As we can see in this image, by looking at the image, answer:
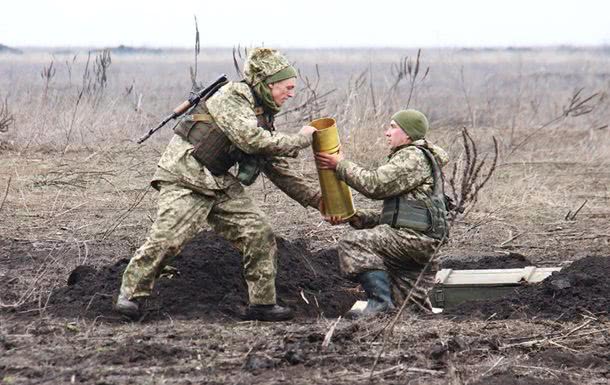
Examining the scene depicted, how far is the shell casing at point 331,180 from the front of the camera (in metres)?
7.04

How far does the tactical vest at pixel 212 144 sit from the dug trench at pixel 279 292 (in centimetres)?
87

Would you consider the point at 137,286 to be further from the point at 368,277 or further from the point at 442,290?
the point at 442,290

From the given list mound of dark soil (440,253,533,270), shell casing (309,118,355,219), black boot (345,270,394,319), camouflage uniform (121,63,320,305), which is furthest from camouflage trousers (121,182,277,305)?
mound of dark soil (440,253,533,270)

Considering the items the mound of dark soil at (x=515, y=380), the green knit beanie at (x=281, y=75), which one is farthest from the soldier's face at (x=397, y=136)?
the mound of dark soil at (x=515, y=380)

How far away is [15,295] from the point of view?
7.33m

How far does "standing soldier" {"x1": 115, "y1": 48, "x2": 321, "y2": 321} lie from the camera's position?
6656 millimetres

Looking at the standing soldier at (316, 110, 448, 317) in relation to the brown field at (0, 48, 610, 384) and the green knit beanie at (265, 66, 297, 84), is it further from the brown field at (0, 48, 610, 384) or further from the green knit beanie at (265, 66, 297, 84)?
the green knit beanie at (265, 66, 297, 84)

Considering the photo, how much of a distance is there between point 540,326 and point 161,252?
2342mm

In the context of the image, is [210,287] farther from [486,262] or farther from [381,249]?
[486,262]

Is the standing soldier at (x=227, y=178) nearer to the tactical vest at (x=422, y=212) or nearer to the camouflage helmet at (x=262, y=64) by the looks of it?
the camouflage helmet at (x=262, y=64)

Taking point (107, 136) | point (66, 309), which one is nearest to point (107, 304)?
point (66, 309)

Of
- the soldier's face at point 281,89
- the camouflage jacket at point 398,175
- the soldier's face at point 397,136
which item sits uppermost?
the soldier's face at point 281,89

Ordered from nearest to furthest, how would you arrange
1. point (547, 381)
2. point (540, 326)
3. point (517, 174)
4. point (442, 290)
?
point (547, 381) < point (540, 326) < point (442, 290) < point (517, 174)

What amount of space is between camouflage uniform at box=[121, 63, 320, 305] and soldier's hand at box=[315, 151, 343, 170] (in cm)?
30
